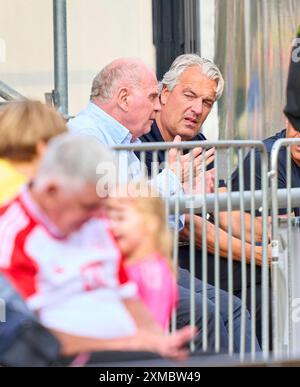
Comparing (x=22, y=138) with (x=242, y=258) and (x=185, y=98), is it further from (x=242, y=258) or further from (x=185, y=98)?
(x=185, y=98)

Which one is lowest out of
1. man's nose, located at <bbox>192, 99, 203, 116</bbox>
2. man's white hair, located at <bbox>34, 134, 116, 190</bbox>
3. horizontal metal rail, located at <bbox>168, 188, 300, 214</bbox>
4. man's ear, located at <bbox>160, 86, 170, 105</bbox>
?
horizontal metal rail, located at <bbox>168, 188, 300, 214</bbox>

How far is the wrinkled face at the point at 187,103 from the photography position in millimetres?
8289

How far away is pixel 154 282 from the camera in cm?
507

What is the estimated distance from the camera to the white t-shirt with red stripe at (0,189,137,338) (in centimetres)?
499

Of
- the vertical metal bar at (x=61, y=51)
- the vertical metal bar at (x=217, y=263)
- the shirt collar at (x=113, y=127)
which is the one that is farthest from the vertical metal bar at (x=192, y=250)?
the vertical metal bar at (x=61, y=51)

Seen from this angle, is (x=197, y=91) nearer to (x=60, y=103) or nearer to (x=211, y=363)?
(x=60, y=103)

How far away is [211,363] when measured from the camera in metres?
5.27

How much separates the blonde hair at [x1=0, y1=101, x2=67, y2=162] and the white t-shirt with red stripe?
0.21m

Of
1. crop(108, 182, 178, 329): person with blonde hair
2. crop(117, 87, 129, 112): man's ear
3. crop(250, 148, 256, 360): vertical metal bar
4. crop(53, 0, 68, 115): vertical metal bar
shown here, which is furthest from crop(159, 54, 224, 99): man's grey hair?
crop(108, 182, 178, 329): person with blonde hair

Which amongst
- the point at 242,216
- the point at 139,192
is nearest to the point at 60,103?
the point at 242,216

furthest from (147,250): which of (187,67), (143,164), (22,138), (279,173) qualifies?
(187,67)

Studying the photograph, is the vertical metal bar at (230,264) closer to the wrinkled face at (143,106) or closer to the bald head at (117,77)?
the wrinkled face at (143,106)

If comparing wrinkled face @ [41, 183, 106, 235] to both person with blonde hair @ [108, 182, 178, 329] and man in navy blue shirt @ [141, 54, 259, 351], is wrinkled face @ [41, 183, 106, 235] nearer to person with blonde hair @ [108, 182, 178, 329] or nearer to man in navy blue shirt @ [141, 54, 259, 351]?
person with blonde hair @ [108, 182, 178, 329]
